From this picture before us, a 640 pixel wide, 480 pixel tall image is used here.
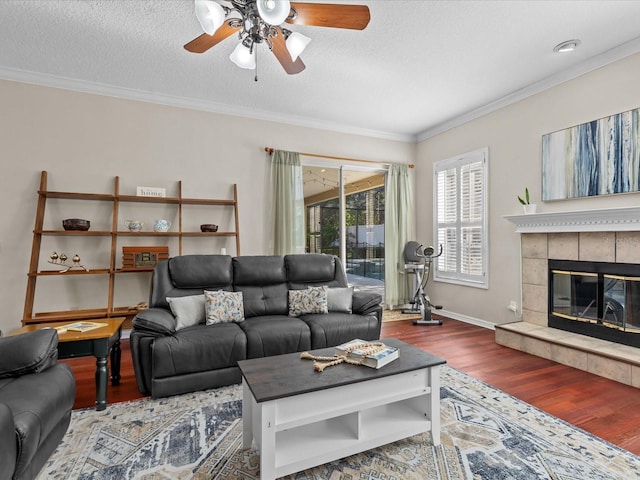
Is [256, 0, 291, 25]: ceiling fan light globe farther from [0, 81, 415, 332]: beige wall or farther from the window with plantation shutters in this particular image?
the window with plantation shutters

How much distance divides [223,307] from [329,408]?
164cm

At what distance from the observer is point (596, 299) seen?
3316 millimetres

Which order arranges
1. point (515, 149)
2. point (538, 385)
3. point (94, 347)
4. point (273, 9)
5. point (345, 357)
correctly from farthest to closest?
point (515, 149)
point (538, 385)
point (94, 347)
point (345, 357)
point (273, 9)

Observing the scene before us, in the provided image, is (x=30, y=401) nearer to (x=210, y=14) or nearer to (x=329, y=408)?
(x=329, y=408)

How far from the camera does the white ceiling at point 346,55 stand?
2586 millimetres

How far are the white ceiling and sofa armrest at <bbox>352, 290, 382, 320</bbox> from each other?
2.39 metres

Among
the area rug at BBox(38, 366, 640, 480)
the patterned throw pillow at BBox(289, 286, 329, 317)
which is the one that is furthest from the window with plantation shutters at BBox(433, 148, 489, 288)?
the area rug at BBox(38, 366, 640, 480)

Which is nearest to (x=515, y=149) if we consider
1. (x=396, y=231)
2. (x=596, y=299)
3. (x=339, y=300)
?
(x=596, y=299)

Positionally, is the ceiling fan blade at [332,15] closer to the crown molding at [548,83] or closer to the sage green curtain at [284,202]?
the sage green curtain at [284,202]

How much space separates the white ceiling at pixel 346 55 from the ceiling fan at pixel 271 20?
639 millimetres

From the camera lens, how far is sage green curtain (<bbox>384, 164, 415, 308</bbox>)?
17.7 ft

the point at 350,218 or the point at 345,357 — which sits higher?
the point at 350,218

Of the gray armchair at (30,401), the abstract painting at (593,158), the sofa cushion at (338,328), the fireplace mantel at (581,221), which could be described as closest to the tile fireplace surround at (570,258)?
the fireplace mantel at (581,221)

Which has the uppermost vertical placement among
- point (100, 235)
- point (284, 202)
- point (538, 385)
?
point (284, 202)
